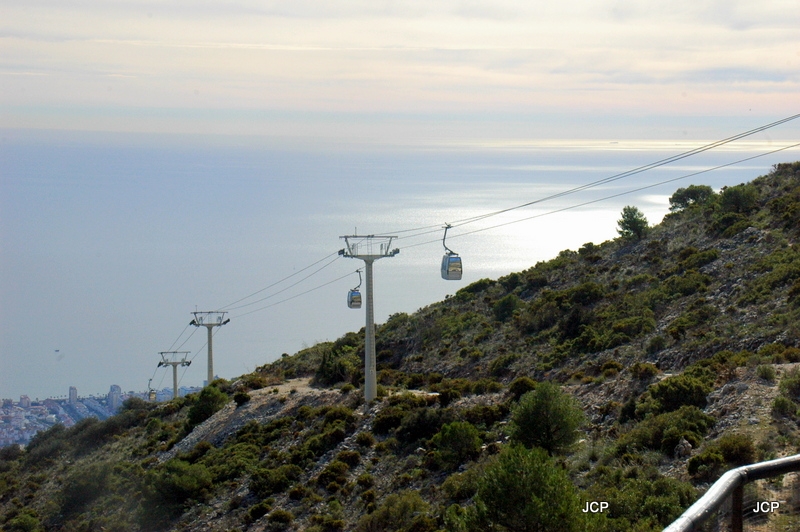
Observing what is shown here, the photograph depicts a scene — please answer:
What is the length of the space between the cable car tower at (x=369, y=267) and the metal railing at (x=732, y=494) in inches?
989

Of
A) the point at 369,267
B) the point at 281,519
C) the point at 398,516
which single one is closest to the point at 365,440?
the point at 281,519

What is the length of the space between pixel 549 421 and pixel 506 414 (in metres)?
5.21

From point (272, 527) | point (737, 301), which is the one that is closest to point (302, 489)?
point (272, 527)

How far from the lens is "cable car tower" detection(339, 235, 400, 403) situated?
95.3 feet

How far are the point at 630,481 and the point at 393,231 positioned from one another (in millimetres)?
154412

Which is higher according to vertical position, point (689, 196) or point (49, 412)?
point (689, 196)

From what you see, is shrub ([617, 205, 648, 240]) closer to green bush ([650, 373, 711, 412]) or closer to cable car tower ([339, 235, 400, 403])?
cable car tower ([339, 235, 400, 403])

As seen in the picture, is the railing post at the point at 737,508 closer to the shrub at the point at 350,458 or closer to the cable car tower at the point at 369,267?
the shrub at the point at 350,458

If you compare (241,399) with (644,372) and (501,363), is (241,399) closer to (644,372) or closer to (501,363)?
(501,363)

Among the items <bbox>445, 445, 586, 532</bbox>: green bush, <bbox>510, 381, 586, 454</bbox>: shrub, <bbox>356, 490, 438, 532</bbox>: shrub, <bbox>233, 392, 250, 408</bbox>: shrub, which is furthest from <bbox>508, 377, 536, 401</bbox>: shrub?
<bbox>233, 392, 250, 408</bbox>: shrub

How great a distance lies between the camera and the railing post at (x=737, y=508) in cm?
384

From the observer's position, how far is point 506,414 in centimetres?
2333

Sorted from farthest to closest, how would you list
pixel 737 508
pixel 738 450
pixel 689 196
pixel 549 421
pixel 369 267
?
pixel 689 196
pixel 369 267
pixel 549 421
pixel 738 450
pixel 737 508

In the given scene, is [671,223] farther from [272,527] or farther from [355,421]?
[272,527]
